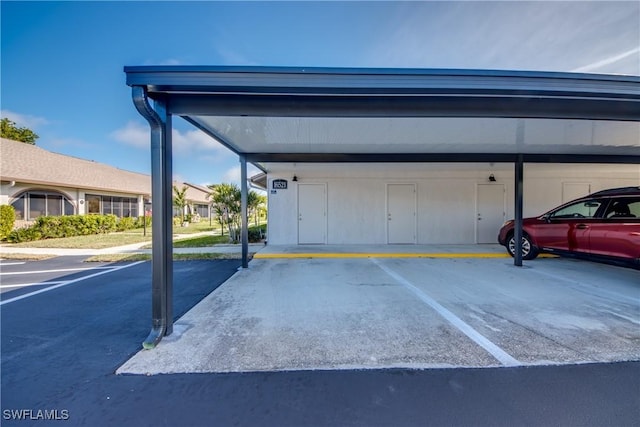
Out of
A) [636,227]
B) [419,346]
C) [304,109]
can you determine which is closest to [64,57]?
[304,109]

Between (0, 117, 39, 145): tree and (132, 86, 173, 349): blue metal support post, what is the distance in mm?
37844

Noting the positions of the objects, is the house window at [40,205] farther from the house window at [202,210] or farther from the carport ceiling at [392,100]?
the house window at [202,210]

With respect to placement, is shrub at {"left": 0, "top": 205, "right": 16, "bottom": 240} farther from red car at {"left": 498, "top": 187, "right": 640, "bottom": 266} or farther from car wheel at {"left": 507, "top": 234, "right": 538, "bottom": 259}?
red car at {"left": 498, "top": 187, "right": 640, "bottom": 266}

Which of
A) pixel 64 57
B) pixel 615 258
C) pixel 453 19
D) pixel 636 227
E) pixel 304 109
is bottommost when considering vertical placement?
pixel 615 258

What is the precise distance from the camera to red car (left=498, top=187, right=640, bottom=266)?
5254mm

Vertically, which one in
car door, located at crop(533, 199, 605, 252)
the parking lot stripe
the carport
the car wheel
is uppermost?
the carport

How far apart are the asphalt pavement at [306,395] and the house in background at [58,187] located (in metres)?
14.3

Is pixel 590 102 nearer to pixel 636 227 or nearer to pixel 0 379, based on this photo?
pixel 636 227

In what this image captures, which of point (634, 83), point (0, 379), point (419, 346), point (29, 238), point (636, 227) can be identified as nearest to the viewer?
point (0, 379)

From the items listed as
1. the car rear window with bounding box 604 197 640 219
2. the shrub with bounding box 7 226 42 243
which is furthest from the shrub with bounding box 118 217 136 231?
the car rear window with bounding box 604 197 640 219

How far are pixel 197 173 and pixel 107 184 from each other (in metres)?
26.8

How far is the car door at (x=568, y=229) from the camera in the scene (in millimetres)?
5969

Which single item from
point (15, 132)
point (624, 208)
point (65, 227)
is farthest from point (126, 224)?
point (15, 132)

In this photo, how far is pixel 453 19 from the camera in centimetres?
716
